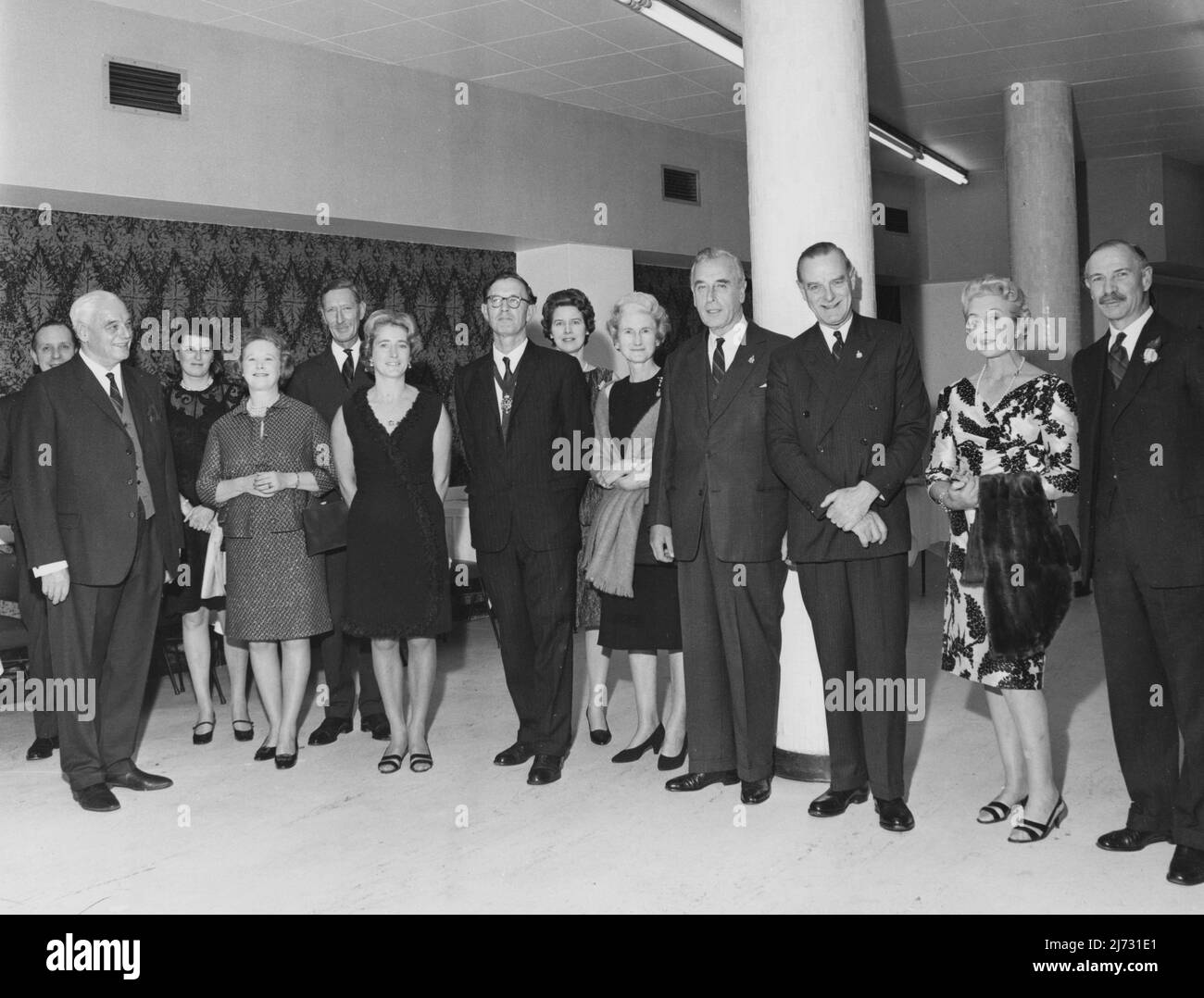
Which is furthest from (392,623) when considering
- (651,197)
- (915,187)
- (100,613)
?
(915,187)

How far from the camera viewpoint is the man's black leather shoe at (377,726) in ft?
16.5

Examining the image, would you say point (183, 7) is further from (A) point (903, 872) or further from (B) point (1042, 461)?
(A) point (903, 872)

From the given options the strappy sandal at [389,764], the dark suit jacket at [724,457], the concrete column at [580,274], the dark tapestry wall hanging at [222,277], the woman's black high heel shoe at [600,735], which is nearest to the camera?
the dark suit jacket at [724,457]

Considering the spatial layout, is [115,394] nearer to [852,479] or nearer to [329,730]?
[329,730]

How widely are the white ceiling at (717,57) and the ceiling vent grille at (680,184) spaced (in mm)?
349

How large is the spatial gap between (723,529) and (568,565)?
2.17 feet

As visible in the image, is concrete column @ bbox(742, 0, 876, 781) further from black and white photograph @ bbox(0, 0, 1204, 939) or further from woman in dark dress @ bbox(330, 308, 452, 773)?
woman in dark dress @ bbox(330, 308, 452, 773)

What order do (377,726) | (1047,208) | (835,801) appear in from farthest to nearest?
(1047,208) < (377,726) < (835,801)

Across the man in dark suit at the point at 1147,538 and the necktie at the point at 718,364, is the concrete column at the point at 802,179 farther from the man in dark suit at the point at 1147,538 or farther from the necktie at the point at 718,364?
the man in dark suit at the point at 1147,538

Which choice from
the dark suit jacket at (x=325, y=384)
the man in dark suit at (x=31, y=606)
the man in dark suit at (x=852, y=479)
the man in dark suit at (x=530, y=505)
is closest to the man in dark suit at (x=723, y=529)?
the man in dark suit at (x=852, y=479)

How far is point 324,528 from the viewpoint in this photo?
15.2ft

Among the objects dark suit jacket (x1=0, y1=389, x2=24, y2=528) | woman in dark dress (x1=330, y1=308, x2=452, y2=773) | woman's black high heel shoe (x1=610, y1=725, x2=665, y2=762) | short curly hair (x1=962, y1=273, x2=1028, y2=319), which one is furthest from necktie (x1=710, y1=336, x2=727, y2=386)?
dark suit jacket (x1=0, y1=389, x2=24, y2=528)

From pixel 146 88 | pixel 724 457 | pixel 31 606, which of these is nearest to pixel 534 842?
pixel 724 457
